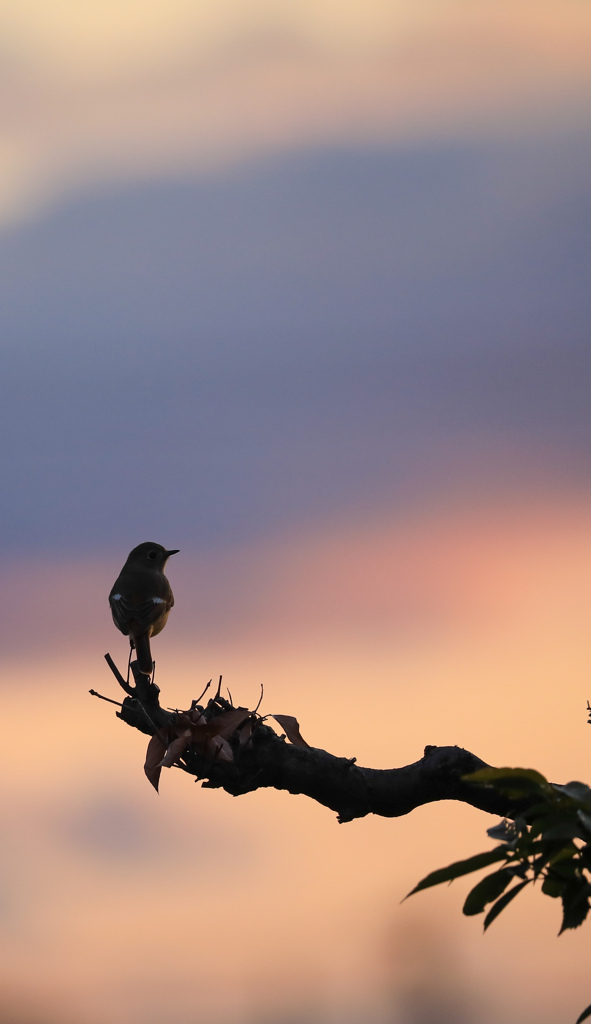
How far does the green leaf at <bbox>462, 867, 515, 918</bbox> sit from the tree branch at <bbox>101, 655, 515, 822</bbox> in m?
2.94

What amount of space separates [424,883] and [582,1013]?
0.81 meters

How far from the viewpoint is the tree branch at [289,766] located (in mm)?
6918

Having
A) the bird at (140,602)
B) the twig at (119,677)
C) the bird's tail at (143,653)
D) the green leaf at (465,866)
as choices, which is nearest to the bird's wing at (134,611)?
the bird at (140,602)

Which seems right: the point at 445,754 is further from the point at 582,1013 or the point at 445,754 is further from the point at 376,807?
the point at 582,1013

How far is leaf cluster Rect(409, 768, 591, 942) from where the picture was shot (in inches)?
145

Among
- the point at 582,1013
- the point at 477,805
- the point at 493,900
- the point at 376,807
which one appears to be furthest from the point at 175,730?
the point at 582,1013

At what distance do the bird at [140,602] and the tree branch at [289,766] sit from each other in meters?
1.33

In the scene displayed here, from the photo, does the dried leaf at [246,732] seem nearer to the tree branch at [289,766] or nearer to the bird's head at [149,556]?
the tree branch at [289,766]

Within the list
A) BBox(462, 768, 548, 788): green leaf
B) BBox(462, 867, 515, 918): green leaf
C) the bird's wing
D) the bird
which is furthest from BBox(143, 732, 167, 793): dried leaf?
BBox(462, 768, 548, 788): green leaf

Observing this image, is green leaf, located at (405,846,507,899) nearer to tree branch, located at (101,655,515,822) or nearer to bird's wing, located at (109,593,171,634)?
tree branch, located at (101,655,515,822)

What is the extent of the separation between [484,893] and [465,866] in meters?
0.33

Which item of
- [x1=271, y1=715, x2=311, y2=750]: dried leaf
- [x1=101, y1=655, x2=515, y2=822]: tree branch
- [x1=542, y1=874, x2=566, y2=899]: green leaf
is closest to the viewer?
[x1=542, y1=874, x2=566, y2=899]: green leaf

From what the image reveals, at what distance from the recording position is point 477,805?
7.37 meters

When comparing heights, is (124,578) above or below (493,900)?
above
